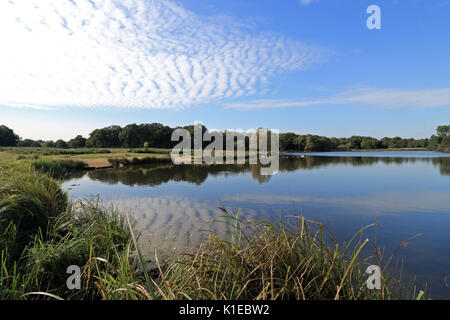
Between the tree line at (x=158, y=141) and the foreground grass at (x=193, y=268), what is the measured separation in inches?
2877

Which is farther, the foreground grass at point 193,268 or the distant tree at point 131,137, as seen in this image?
the distant tree at point 131,137

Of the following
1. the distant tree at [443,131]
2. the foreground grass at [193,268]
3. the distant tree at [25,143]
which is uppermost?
the distant tree at [443,131]

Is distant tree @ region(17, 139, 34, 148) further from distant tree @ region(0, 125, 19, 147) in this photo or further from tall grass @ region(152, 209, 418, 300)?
tall grass @ region(152, 209, 418, 300)

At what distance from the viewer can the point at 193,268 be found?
2477mm

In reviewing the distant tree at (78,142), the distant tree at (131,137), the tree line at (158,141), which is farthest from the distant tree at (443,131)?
the distant tree at (78,142)

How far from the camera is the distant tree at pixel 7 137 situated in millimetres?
69475

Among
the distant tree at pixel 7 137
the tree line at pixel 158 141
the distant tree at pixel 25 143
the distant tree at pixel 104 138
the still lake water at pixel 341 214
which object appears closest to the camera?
the still lake water at pixel 341 214

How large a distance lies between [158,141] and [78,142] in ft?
117

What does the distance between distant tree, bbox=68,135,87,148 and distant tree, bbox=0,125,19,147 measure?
18387mm

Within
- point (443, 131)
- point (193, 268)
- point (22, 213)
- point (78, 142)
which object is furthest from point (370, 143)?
point (78, 142)

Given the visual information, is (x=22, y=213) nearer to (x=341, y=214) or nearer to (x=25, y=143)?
(x=341, y=214)

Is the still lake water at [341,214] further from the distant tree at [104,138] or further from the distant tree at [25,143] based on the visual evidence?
the distant tree at [25,143]

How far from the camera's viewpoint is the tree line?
82250 millimetres

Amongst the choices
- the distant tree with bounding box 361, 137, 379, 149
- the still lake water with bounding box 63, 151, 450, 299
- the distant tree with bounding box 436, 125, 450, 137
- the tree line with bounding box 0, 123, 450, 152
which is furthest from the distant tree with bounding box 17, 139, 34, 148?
the distant tree with bounding box 436, 125, 450, 137
